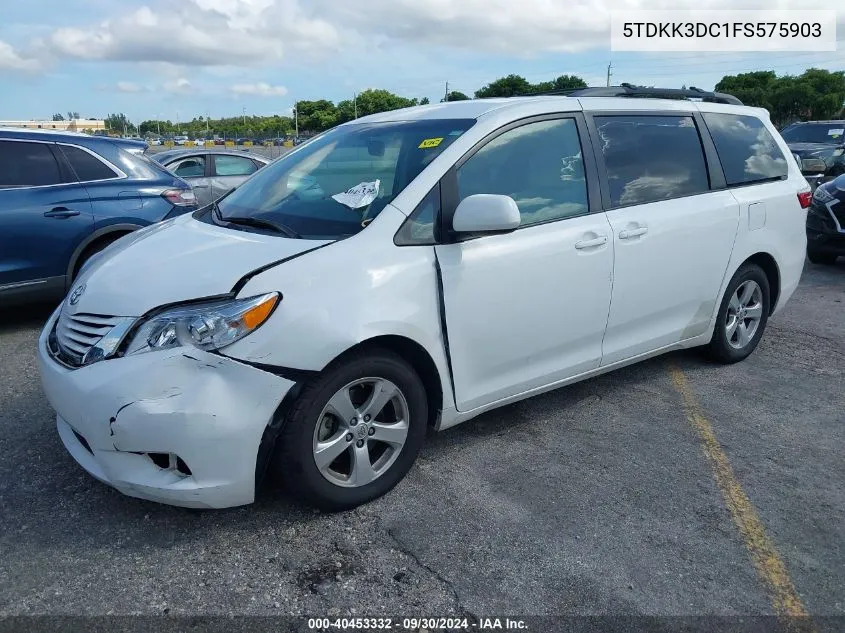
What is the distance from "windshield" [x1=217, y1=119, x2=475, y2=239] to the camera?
3314mm

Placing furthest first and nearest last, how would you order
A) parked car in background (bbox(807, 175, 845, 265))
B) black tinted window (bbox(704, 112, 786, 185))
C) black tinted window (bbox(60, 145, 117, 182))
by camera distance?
parked car in background (bbox(807, 175, 845, 265)) → black tinted window (bbox(60, 145, 117, 182)) → black tinted window (bbox(704, 112, 786, 185))

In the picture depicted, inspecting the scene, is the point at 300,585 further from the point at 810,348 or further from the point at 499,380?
the point at 810,348

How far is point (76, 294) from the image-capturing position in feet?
10.6

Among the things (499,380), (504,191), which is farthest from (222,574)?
(504,191)

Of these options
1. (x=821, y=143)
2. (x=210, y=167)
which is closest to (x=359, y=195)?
(x=210, y=167)

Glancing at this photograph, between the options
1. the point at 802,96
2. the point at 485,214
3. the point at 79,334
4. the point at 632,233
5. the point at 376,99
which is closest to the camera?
the point at 79,334

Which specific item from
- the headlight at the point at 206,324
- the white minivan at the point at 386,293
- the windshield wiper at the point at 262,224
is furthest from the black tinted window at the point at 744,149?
the headlight at the point at 206,324

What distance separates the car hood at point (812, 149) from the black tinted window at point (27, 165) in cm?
1430

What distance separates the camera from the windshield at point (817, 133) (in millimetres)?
16531

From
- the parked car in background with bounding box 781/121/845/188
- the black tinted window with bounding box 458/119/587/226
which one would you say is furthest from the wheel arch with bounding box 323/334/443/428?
the parked car in background with bounding box 781/121/845/188

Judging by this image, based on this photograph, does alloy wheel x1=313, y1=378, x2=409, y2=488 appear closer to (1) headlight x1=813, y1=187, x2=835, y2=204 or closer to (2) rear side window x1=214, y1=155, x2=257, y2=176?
(1) headlight x1=813, y1=187, x2=835, y2=204

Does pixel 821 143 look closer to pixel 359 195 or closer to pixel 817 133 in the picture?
pixel 817 133

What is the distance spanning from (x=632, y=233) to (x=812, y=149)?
45.9ft

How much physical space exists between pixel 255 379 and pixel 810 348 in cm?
472
